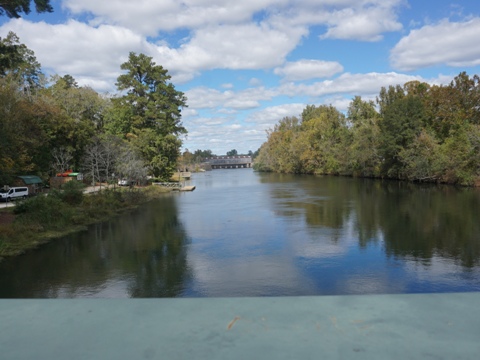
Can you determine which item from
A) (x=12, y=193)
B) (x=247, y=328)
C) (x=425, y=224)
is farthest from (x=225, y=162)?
(x=247, y=328)

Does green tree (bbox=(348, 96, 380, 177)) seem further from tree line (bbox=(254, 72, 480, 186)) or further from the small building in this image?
the small building

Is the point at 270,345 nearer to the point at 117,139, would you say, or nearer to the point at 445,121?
the point at 117,139

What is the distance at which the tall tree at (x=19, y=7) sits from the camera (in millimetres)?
14273

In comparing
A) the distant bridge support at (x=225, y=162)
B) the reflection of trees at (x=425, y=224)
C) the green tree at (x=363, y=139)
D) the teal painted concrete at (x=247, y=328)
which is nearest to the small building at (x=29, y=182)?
the reflection of trees at (x=425, y=224)

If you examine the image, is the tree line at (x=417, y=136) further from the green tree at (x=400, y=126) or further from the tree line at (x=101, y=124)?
the tree line at (x=101, y=124)

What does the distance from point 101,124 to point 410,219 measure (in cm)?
4646

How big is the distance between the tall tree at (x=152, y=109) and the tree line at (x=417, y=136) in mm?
27619

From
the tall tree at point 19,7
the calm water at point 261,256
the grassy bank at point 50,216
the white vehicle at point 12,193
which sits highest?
the tall tree at point 19,7

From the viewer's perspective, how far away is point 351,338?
82.7 inches

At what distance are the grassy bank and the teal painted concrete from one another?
1544 centimetres

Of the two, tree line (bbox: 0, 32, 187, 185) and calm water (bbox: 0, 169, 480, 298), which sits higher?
tree line (bbox: 0, 32, 187, 185)

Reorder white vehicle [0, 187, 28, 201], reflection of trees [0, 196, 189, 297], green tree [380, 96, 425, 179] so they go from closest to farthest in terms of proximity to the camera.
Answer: reflection of trees [0, 196, 189, 297] < white vehicle [0, 187, 28, 201] < green tree [380, 96, 425, 179]

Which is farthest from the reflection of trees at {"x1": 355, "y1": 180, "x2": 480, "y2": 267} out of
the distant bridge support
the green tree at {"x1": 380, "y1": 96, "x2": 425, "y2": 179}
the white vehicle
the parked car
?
the distant bridge support

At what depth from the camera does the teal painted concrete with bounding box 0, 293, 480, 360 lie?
2.02 meters
